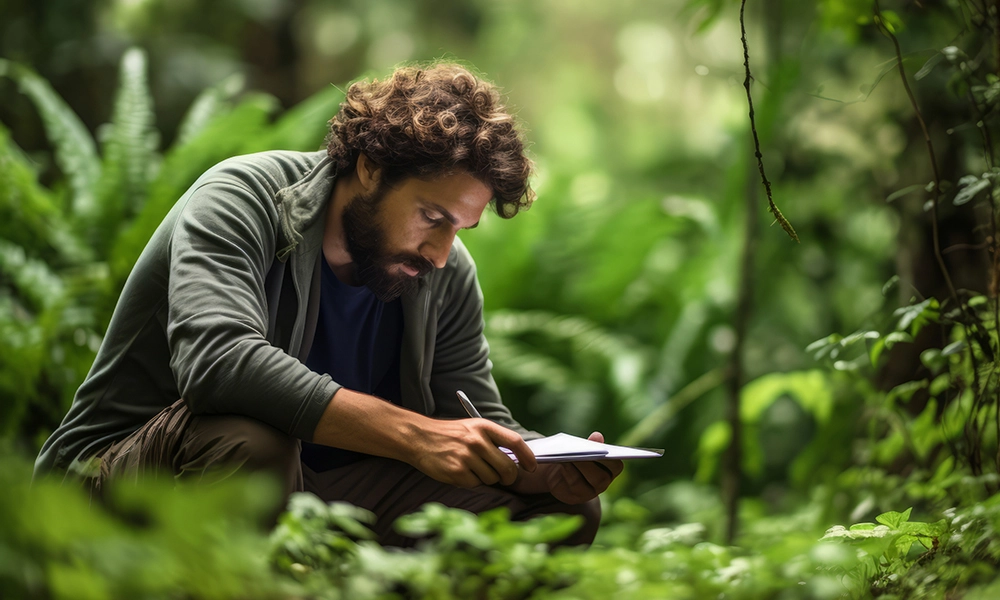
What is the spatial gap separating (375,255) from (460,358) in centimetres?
32

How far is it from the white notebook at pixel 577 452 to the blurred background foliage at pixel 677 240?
571 millimetres

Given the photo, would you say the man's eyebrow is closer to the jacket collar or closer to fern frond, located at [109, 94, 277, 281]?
the jacket collar

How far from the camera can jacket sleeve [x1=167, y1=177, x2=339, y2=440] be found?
1.33 meters

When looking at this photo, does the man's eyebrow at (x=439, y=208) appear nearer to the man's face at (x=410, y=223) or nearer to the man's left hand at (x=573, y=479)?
the man's face at (x=410, y=223)

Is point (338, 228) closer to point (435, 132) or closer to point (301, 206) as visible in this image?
point (301, 206)

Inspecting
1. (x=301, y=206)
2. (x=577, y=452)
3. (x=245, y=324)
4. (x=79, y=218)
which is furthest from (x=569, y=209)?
(x=245, y=324)

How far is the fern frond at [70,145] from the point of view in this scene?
320cm

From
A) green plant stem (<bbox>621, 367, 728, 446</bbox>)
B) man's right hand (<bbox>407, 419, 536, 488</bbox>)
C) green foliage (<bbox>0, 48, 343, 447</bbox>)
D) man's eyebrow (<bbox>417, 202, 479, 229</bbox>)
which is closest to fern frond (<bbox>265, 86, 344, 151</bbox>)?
green foliage (<bbox>0, 48, 343, 447</bbox>)

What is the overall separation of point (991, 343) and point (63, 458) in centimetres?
185

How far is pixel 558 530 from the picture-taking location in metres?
1.08

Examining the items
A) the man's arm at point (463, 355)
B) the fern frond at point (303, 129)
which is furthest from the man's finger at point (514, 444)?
the fern frond at point (303, 129)

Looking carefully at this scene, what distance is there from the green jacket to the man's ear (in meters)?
0.06

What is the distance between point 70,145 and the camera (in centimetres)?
330

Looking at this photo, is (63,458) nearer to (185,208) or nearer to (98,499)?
(98,499)
